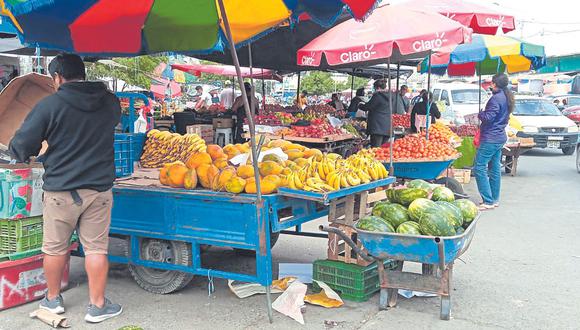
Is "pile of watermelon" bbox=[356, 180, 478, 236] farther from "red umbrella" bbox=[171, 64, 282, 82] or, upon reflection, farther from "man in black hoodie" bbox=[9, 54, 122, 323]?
"red umbrella" bbox=[171, 64, 282, 82]

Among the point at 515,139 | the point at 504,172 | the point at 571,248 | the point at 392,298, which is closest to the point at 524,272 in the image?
the point at 571,248

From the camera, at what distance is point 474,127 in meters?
12.1

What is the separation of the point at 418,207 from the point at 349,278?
91 centimetres

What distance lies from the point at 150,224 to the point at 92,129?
1059 millimetres

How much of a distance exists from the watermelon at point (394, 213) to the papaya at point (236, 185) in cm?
119

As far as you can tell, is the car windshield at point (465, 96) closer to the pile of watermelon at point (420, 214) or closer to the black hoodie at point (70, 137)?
the pile of watermelon at point (420, 214)

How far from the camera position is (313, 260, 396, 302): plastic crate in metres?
4.67

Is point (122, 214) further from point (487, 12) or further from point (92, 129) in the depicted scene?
point (487, 12)

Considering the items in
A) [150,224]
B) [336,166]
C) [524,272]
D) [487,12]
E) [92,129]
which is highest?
[487,12]

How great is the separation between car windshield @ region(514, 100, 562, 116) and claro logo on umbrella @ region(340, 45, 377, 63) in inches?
442

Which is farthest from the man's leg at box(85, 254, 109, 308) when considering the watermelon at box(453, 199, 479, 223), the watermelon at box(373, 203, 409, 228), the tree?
the tree

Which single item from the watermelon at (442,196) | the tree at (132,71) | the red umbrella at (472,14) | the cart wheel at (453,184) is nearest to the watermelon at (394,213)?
the watermelon at (442,196)

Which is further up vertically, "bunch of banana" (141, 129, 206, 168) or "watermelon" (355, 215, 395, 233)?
"bunch of banana" (141, 129, 206, 168)

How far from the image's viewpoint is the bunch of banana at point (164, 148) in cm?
583
